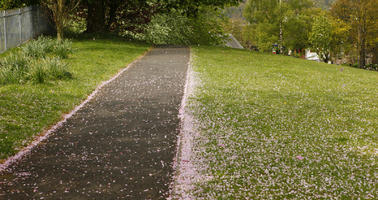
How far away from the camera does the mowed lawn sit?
4633 millimetres

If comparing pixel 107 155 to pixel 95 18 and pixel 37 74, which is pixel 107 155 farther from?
pixel 95 18

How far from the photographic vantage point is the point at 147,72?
552 inches

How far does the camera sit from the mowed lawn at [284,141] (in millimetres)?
4633

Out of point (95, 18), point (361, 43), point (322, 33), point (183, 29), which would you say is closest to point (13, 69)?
Answer: point (95, 18)

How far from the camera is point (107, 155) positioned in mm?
5812

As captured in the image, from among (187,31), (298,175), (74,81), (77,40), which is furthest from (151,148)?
(187,31)

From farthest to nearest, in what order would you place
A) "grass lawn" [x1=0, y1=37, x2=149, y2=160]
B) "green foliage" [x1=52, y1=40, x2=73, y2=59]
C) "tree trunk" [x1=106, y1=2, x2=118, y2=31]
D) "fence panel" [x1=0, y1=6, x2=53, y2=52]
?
"tree trunk" [x1=106, y1=2, x2=118, y2=31] → "fence panel" [x1=0, y1=6, x2=53, y2=52] → "green foliage" [x1=52, y1=40, x2=73, y2=59] → "grass lawn" [x1=0, y1=37, x2=149, y2=160]

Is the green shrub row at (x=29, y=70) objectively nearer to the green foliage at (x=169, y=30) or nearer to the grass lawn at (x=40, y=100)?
the grass lawn at (x=40, y=100)

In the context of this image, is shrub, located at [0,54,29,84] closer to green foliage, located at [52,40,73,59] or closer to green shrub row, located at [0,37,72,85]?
green shrub row, located at [0,37,72,85]

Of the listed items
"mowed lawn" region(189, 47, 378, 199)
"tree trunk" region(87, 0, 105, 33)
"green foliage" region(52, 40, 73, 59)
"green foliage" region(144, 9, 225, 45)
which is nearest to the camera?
"mowed lawn" region(189, 47, 378, 199)

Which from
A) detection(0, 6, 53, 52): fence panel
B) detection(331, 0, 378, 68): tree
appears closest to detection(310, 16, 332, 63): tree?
detection(331, 0, 378, 68): tree

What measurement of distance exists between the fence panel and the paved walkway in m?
10.6

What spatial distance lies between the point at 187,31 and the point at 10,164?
1003 inches

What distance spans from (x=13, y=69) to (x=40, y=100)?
346 cm
